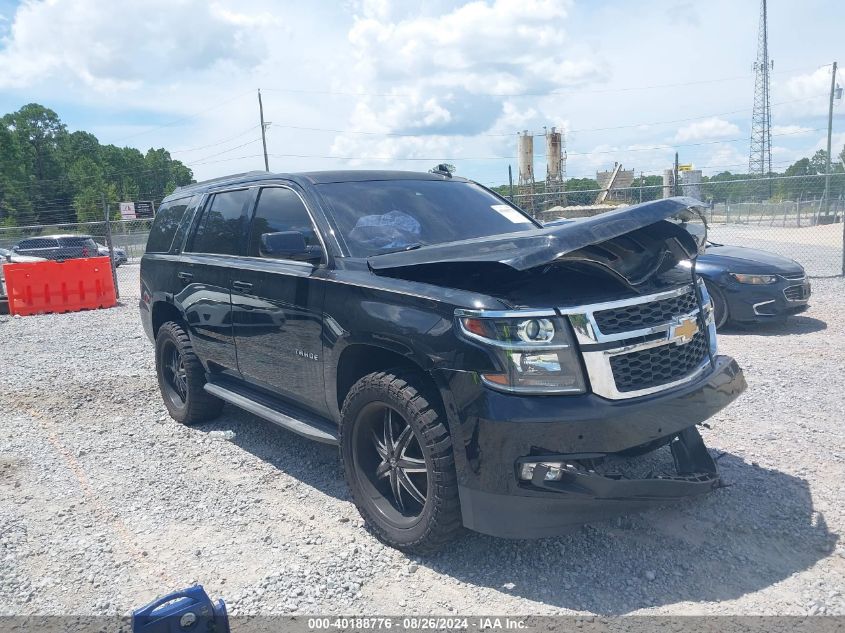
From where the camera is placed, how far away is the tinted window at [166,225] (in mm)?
5773

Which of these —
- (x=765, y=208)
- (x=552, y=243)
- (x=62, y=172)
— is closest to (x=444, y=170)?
(x=552, y=243)

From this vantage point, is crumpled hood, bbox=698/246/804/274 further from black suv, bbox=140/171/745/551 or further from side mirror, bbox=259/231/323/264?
side mirror, bbox=259/231/323/264

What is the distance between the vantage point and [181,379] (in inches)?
225

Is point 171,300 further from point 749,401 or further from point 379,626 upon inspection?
point 749,401

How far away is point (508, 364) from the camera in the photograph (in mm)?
2902

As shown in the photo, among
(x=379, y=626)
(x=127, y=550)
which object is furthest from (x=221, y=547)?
(x=379, y=626)

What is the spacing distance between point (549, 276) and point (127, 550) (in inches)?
102

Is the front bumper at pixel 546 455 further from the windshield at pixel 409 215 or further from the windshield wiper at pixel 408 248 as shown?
the windshield at pixel 409 215

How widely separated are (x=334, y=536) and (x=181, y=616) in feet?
4.31

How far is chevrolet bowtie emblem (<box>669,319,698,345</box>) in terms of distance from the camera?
3250mm

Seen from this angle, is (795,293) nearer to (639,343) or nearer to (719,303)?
(719,303)

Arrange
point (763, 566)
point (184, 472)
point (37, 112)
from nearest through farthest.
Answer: point (763, 566), point (184, 472), point (37, 112)

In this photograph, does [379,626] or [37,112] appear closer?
[379,626]

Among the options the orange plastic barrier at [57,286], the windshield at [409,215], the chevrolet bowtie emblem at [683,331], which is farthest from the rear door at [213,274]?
the orange plastic barrier at [57,286]
